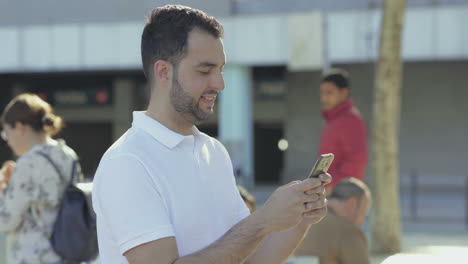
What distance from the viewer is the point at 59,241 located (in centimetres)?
380

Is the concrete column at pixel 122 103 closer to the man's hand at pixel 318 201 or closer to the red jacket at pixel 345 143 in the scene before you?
the red jacket at pixel 345 143

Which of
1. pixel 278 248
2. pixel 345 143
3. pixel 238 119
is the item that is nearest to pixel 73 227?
pixel 278 248

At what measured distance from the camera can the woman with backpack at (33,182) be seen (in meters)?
3.71

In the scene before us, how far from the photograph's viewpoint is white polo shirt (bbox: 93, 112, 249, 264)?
5.70 ft

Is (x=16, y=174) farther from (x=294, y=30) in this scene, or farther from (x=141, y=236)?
(x=294, y=30)

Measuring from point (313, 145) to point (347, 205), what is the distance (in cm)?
1869

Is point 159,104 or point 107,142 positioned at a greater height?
point 159,104

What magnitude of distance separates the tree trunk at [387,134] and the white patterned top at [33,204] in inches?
212

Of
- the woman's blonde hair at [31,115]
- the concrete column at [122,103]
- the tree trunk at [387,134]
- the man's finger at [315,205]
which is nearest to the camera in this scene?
the man's finger at [315,205]

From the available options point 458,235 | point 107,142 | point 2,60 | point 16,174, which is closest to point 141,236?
Answer: point 16,174

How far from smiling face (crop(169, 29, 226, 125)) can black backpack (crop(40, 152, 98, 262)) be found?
2000mm

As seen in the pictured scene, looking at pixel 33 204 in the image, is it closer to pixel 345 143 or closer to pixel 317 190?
pixel 317 190

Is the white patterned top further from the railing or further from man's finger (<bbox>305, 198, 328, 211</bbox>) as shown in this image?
the railing

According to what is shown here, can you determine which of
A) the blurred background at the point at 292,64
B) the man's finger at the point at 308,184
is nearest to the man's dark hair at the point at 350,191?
the man's finger at the point at 308,184
